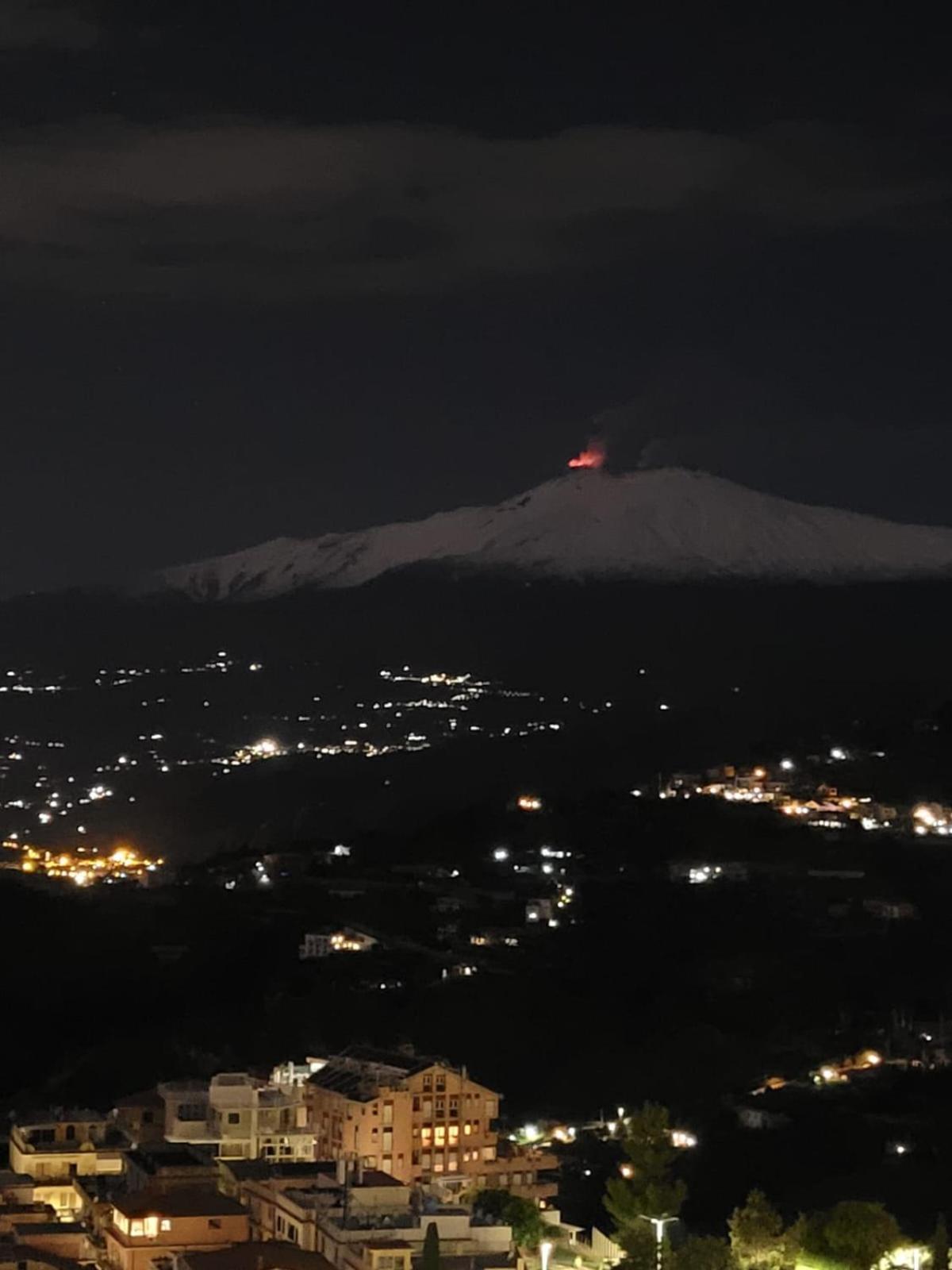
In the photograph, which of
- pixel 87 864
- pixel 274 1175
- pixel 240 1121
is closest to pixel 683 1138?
pixel 240 1121

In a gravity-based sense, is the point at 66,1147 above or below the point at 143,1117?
below

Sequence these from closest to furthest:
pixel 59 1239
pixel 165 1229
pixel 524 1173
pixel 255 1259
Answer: pixel 255 1259 < pixel 165 1229 < pixel 59 1239 < pixel 524 1173

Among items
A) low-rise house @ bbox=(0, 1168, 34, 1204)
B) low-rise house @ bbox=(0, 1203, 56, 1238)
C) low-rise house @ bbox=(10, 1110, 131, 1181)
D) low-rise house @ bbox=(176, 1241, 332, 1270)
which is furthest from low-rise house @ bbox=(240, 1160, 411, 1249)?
low-rise house @ bbox=(10, 1110, 131, 1181)

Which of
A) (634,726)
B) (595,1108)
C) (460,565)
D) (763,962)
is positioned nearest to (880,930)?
(763,962)

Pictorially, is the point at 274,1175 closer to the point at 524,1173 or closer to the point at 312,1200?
the point at 312,1200

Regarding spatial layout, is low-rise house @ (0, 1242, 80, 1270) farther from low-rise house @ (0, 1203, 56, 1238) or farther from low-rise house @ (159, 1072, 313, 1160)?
low-rise house @ (159, 1072, 313, 1160)

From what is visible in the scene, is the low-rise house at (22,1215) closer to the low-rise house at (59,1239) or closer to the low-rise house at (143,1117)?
the low-rise house at (59,1239)

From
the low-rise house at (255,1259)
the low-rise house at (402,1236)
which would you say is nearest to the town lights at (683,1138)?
the low-rise house at (402,1236)
